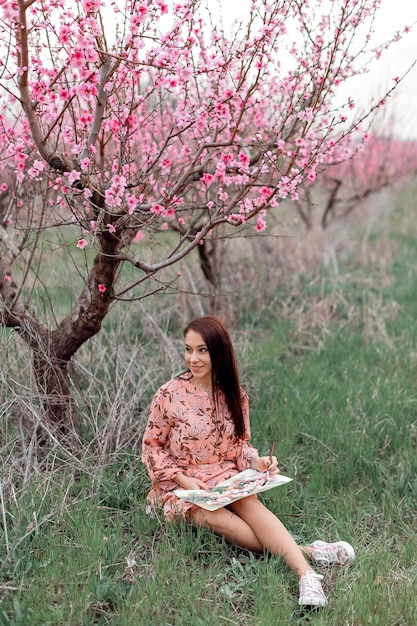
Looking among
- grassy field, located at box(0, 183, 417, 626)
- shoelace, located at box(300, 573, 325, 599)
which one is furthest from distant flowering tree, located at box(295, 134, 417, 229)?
shoelace, located at box(300, 573, 325, 599)

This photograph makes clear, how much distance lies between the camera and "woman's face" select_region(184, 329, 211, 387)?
10.2 feet

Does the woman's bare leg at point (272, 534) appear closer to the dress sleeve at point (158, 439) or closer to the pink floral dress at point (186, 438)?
the pink floral dress at point (186, 438)

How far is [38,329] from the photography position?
375 cm

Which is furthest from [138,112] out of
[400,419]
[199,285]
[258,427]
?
[400,419]

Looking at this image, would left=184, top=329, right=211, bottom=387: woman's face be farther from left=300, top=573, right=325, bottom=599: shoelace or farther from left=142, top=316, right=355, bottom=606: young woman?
left=300, top=573, right=325, bottom=599: shoelace

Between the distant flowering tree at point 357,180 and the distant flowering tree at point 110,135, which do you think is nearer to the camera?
the distant flowering tree at point 110,135

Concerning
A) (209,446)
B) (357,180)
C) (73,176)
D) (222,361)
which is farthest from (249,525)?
(357,180)

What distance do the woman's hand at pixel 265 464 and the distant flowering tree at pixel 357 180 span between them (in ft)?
20.7

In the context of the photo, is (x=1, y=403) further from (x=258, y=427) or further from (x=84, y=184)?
(x=258, y=427)

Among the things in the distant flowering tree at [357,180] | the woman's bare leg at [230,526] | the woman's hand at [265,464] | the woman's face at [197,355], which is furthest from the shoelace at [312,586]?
the distant flowering tree at [357,180]

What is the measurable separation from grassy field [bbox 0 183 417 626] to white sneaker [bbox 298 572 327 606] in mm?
52

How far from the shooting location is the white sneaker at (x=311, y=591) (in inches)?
105

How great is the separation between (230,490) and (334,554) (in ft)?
1.65

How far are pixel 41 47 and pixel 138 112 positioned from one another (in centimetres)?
176
